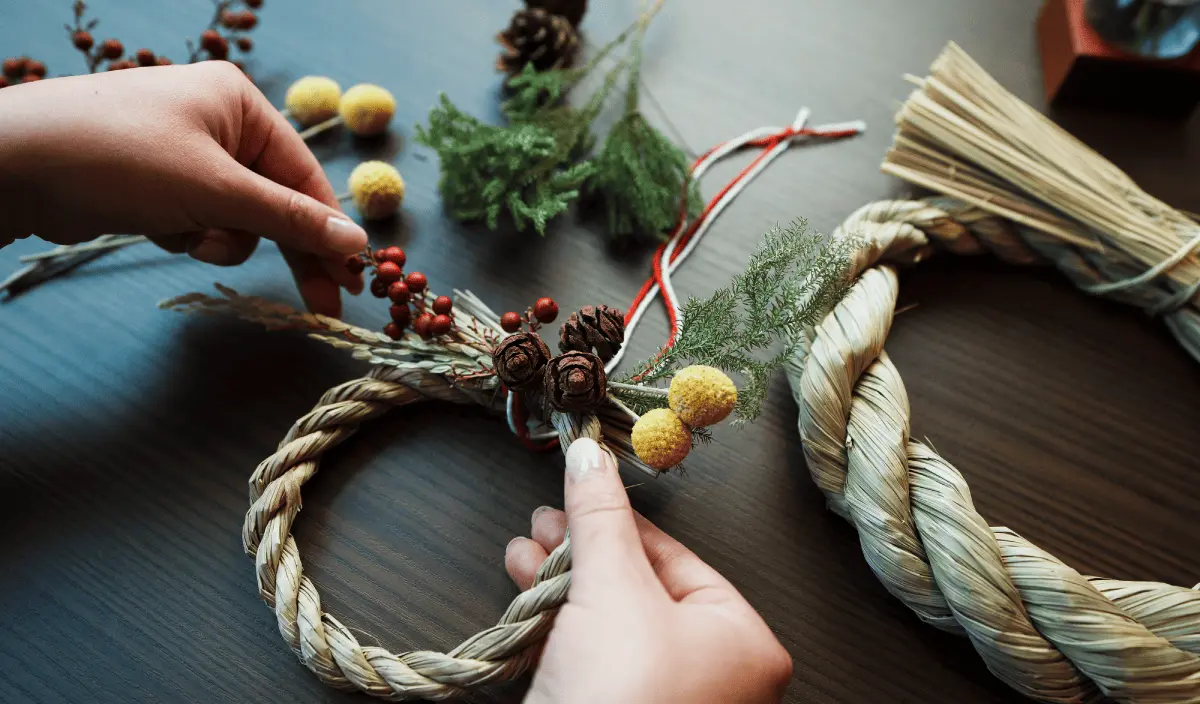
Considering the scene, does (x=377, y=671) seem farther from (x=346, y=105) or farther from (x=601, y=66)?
(x=601, y=66)

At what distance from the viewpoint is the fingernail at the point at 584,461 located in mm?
656

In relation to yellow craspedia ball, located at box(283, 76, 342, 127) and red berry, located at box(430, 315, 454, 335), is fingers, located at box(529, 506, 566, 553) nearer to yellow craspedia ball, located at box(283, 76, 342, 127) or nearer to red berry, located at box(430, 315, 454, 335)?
red berry, located at box(430, 315, 454, 335)

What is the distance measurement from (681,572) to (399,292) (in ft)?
1.24

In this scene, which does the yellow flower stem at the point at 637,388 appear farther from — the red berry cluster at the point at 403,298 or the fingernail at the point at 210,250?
the fingernail at the point at 210,250

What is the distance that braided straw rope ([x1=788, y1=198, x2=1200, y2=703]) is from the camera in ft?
2.11

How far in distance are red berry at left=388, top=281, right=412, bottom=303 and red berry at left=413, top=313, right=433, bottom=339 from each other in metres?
0.03

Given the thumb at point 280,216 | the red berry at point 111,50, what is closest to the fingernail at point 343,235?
the thumb at point 280,216

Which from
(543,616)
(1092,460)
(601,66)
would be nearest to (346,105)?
(601,66)

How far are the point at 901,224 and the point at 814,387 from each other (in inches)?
9.9

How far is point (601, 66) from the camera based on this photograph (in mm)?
1120

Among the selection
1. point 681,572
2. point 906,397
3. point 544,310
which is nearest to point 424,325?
point 544,310

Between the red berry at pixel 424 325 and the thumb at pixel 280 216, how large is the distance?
96 millimetres

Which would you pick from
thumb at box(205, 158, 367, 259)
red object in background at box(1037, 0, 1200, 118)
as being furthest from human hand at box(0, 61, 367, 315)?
red object in background at box(1037, 0, 1200, 118)

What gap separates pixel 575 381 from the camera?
2.16 feet
